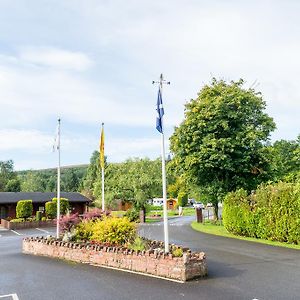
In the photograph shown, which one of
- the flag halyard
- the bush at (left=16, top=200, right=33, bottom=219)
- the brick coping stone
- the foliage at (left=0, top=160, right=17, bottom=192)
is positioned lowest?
the brick coping stone

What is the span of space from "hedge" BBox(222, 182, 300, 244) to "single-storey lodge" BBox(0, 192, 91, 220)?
29205 millimetres

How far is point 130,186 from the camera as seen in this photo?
155 ft

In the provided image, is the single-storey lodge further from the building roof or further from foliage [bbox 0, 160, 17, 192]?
foliage [bbox 0, 160, 17, 192]

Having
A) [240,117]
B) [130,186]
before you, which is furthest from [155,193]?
[240,117]

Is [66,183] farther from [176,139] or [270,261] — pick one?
[270,261]

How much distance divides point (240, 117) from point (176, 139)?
5.13 metres

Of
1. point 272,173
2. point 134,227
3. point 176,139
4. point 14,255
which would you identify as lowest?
point 14,255

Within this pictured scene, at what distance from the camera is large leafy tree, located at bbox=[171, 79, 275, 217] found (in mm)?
27156

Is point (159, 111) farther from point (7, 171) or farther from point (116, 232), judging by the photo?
point (7, 171)

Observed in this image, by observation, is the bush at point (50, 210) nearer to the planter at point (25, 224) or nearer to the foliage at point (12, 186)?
the planter at point (25, 224)

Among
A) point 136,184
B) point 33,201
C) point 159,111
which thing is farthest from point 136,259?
point 33,201

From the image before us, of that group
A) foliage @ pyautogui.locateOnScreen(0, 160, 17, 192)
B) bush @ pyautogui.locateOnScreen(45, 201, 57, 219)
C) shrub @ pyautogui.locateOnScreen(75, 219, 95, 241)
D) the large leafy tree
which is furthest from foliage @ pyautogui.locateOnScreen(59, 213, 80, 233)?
foliage @ pyautogui.locateOnScreen(0, 160, 17, 192)

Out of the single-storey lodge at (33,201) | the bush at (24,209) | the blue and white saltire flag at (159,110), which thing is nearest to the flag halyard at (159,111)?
the blue and white saltire flag at (159,110)

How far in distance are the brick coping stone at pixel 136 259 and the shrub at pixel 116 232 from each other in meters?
0.51
